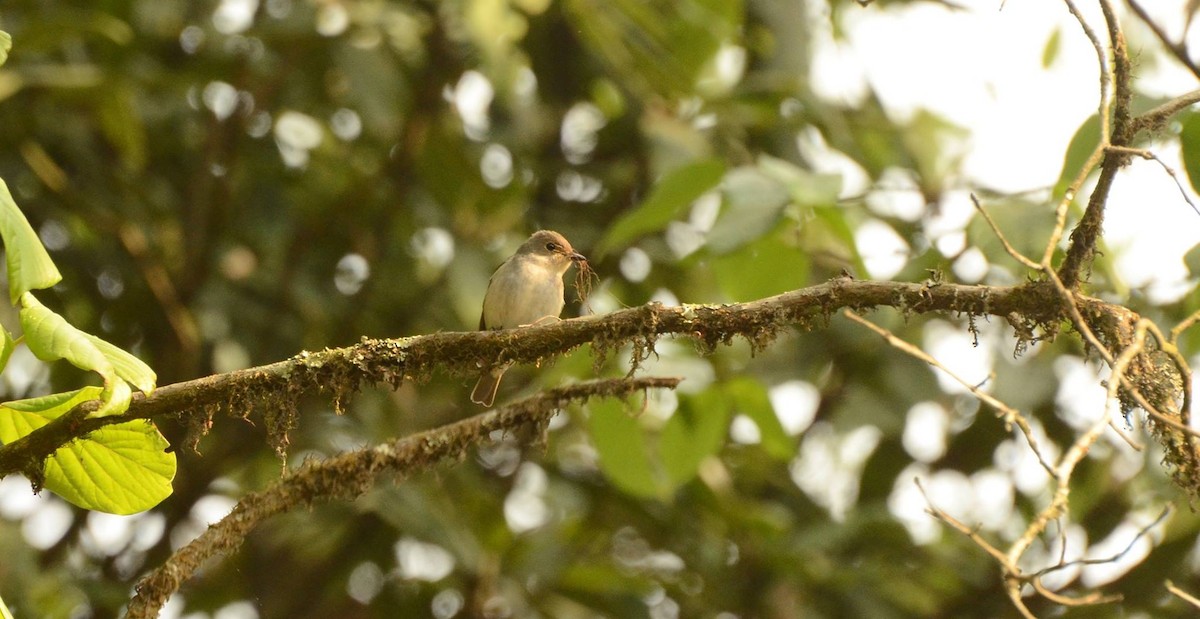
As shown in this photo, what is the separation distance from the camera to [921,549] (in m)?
6.32

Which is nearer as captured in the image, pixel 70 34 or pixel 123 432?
pixel 123 432

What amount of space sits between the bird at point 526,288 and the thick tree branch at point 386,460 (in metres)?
2.45

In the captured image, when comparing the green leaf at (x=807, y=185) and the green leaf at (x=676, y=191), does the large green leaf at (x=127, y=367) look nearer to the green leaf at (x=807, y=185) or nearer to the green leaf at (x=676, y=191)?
the green leaf at (x=676, y=191)

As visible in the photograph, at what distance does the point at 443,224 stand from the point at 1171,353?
4138mm

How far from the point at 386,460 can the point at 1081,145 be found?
2019 mm

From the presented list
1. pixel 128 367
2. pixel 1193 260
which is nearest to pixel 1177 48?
pixel 1193 260

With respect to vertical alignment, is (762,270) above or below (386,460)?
above

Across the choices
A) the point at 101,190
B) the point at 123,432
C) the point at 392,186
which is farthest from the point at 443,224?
the point at 123,432

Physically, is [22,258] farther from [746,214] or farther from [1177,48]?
[1177,48]

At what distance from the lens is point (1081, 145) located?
126 inches

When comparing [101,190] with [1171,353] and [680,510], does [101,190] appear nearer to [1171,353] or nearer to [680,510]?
[680,510]

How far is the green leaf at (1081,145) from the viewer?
3.18m

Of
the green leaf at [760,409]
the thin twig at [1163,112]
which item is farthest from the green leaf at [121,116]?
the thin twig at [1163,112]

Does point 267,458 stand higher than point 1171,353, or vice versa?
point 1171,353
